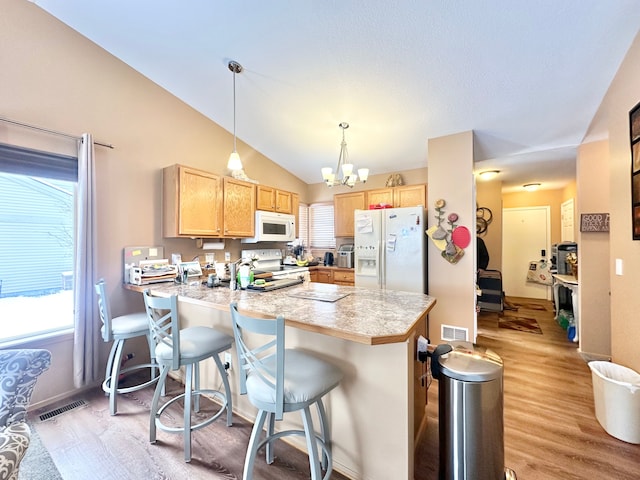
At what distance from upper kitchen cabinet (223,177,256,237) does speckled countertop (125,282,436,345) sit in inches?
55.7

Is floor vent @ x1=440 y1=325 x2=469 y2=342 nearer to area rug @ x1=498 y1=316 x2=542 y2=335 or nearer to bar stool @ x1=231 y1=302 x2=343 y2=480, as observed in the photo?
area rug @ x1=498 y1=316 x2=542 y2=335

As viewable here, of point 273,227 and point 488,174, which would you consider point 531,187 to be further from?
point 273,227

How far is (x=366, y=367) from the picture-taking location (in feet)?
4.73

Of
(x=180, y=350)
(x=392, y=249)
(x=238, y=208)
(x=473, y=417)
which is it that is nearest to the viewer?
(x=473, y=417)

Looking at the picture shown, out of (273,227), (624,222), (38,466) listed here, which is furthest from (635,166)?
(38,466)

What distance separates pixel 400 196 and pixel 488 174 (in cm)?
179

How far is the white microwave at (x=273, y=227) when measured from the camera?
3.83 metres

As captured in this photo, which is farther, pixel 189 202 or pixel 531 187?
pixel 531 187

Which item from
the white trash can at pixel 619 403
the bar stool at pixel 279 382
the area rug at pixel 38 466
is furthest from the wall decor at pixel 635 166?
the area rug at pixel 38 466

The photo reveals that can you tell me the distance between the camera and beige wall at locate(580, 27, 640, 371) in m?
1.82

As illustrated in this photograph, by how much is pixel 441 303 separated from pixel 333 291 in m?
1.88

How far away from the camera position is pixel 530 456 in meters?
1.67

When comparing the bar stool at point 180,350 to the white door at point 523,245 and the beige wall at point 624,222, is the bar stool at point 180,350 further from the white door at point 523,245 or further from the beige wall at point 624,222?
the white door at point 523,245

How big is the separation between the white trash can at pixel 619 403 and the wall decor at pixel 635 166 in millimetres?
975
